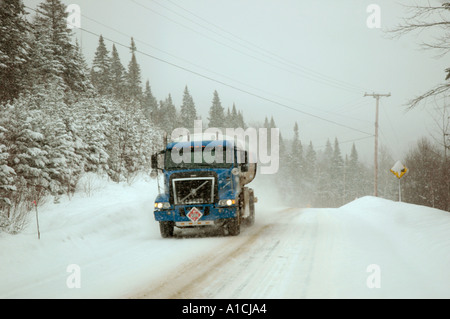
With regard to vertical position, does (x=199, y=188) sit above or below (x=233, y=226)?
above

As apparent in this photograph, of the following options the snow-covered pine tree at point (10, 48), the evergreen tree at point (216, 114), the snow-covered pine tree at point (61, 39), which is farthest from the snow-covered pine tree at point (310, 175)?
the snow-covered pine tree at point (10, 48)

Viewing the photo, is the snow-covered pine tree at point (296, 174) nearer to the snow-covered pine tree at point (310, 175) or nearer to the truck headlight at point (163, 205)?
the snow-covered pine tree at point (310, 175)

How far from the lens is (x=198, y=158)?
10.9 meters

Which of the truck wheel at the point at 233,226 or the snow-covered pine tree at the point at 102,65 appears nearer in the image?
the truck wheel at the point at 233,226

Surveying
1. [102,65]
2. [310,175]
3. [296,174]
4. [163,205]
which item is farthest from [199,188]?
[310,175]

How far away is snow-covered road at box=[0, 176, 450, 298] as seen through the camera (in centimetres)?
520

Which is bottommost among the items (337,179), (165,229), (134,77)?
(337,179)

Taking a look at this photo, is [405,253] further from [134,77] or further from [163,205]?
[134,77]

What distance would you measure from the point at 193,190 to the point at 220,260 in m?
3.34

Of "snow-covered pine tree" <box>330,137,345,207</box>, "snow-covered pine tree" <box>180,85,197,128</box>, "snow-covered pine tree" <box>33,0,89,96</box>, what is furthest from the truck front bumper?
"snow-covered pine tree" <box>330,137,345,207</box>

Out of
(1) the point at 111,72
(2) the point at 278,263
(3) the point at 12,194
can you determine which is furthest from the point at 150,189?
(1) the point at 111,72

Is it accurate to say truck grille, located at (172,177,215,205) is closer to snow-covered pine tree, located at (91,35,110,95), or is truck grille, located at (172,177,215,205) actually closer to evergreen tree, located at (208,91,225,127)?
snow-covered pine tree, located at (91,35,110,95)

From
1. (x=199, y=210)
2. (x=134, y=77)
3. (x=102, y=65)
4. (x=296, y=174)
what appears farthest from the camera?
(x=296, y=174)

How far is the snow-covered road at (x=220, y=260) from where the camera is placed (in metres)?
5.20
